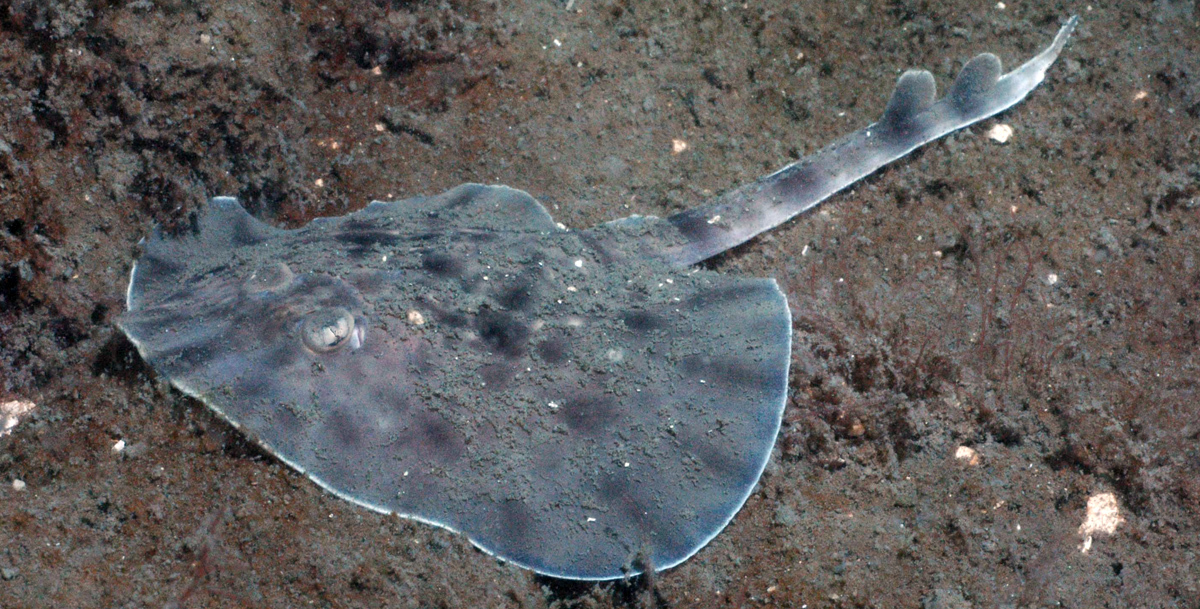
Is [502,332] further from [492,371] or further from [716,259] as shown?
[716,259]

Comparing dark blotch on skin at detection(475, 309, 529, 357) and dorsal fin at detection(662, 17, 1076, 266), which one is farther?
dorsal fin at detection(662, 17, 1076, 266)

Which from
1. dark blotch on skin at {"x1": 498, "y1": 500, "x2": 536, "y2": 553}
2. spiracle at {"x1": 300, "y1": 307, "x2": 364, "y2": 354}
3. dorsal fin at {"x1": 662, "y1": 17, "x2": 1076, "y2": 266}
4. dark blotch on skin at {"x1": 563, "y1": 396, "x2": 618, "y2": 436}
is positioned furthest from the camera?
dorsal fin at {"x1": 662, "y1": 17, "x2": 1076, "y2": 266}

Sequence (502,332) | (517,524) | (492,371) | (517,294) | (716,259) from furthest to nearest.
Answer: (716,259) → (517,294) → (502,332) → (492,371) → (517,524)

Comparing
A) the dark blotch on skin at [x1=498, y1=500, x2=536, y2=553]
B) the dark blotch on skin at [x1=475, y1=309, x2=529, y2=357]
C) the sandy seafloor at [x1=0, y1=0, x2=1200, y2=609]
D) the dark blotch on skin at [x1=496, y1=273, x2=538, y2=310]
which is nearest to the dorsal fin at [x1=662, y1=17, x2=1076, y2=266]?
the sandy seafloor at [x1=0, y1=0, x2=1200, y2=609]

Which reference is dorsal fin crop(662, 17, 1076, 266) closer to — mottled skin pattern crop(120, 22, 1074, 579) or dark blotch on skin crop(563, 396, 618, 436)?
mottled skin pattern crop(120, 22, 1074, 579)

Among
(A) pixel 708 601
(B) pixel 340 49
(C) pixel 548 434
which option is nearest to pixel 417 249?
(C) pixel 548 434

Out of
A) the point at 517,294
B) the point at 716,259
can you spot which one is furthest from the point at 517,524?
the point at 716,259
